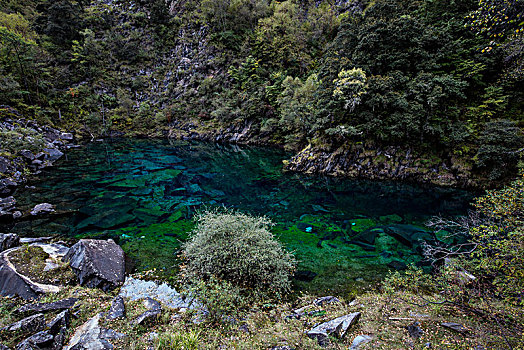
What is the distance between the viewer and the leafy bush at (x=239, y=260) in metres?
5.44

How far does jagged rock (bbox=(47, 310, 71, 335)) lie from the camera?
3619 mm

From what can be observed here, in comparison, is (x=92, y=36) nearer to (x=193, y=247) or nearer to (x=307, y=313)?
(x=193, y=247)

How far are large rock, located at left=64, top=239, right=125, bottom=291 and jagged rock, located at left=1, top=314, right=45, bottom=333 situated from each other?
172cm

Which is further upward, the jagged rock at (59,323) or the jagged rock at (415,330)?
the jagged rock at (415,330)

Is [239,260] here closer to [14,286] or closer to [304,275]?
[304,275]

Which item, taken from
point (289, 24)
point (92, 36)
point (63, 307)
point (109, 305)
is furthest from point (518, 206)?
point (92, 36)

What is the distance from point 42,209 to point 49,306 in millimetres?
8270

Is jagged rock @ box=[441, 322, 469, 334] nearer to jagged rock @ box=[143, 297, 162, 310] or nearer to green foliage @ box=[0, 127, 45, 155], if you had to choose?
jagged rock @ box=[143, 297, 162, 310]

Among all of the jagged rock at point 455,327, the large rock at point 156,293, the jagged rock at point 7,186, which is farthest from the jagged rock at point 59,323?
the jagged rock at point 7,186

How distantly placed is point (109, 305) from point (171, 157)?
2118 cm

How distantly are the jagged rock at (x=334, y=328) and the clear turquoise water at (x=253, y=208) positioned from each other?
1703 millimetres

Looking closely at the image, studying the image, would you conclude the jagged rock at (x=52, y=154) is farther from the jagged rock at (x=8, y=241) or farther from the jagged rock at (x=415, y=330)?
the jagged rock at (x=415, y=330)

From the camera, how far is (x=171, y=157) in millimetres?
23938

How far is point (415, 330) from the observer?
3.44 meters
